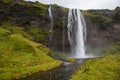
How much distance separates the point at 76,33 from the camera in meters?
114

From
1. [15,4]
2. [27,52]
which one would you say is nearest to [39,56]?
[27,52]

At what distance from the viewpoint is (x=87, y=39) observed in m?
125

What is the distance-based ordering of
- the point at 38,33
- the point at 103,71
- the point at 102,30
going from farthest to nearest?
→ the point at 102,30
the point at 38,33
the point at 103,71

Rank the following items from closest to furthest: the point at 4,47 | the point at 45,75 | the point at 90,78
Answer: the point at 90,78, the point at 45,75, the point at 4,47

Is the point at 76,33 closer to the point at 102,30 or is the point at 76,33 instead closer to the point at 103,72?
the point at 102,30

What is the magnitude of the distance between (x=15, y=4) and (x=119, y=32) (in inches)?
2117

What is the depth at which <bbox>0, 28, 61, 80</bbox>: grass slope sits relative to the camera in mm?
52594

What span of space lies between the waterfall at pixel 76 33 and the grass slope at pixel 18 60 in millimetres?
43611

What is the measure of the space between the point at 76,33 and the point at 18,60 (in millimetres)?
58167

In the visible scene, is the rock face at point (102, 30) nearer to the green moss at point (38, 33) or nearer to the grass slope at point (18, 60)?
the green moss at point (38, 33)

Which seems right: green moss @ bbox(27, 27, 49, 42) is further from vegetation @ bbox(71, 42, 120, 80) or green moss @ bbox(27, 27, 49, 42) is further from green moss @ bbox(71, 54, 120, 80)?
green moss @ bbox(71, 54, 120, 80)

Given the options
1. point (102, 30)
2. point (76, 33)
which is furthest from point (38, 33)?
point (102, 30)

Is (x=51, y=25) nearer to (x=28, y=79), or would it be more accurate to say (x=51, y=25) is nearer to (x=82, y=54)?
(x=82, y=54)

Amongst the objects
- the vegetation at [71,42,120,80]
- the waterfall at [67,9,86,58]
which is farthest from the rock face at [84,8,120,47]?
the vegetation at [71,42,120,80]
